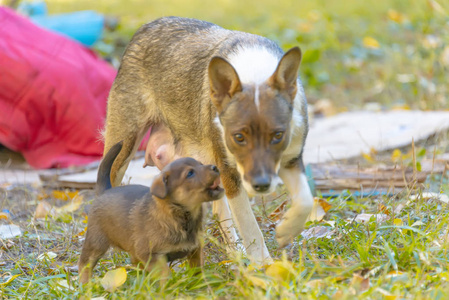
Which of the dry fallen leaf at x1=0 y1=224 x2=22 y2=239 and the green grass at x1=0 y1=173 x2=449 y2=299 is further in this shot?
the dry fallen leaf at x1=0 y1=224 x2=22 y2=239

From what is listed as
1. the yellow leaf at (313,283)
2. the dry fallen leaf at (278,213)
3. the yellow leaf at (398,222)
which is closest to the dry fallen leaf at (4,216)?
the dry fallen leaf at (278,213)

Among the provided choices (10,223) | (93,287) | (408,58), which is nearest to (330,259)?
(93,287)

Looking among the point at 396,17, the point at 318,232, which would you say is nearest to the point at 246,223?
the point at 318,232

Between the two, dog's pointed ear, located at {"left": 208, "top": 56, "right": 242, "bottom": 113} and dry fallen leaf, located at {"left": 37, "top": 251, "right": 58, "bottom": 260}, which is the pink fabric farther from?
dog's pointed ear, located at {"left": 208, "top": 56, "right": 242, "bottom": 113}

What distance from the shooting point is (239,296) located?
→ 10.7ft

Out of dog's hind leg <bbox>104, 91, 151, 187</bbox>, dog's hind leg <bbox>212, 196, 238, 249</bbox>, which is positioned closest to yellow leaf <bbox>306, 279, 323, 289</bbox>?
dog's hind leg <bbox>212, 196, 238, 249</bbox>

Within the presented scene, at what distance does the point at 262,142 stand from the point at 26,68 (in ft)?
14.4

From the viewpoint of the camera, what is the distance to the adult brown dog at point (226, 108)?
355 centimetres

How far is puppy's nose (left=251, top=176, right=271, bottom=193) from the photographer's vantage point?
11.2ft

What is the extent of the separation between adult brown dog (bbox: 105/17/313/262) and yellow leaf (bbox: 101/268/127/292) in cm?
74

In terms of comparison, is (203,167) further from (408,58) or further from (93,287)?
(408,58)

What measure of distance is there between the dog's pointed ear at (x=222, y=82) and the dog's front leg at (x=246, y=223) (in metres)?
0.59

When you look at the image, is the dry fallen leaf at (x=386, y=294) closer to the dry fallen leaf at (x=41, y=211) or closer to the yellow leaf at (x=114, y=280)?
the yellow leaf at (x=114, y=280)

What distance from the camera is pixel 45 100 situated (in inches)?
282
